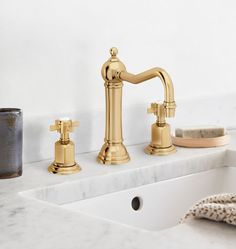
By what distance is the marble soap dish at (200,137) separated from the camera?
4.26 feet

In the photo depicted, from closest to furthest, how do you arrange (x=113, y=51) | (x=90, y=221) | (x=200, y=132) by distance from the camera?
(x=90, y=221), (x=113, y=51), (x=200, y=132)

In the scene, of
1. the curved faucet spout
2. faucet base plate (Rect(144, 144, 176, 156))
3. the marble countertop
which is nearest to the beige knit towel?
the marble countertop

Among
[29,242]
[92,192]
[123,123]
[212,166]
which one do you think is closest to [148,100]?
[123,123]

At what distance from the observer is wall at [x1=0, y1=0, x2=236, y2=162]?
44.9 inches

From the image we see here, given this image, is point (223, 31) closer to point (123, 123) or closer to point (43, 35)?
point (123, 123)

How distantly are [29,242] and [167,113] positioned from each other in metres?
0.42

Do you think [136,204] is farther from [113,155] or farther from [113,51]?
[113,51]

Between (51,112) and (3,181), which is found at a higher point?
(51,112)

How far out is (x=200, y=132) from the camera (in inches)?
52.4

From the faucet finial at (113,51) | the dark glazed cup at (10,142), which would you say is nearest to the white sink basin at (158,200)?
the dark glazed cup at (10,142)

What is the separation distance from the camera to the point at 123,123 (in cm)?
130

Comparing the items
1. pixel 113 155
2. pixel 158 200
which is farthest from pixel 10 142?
pixel 158 200

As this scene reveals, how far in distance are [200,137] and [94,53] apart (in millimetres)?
302

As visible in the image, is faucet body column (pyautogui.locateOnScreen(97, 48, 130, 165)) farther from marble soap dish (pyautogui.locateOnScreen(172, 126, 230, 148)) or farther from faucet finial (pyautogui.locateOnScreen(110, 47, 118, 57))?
marble soap dish (pyautogui.locateOnScreen(172, 126, 230, 148))
